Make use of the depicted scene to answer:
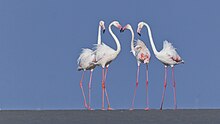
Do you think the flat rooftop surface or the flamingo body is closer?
the flat rooftop surface

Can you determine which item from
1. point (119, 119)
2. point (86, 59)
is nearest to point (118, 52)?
point (86, 59)

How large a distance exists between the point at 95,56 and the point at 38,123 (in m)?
5.64

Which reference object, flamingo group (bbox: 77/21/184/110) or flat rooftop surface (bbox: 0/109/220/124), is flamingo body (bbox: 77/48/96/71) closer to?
flamingo group (bbox: 77/21/184/110)

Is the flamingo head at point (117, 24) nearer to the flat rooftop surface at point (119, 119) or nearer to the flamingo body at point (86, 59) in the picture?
the flamingo body at point (86, 59)

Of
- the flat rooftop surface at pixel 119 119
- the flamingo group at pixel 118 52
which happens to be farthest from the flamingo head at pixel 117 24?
the flat rooftop surface at pixel 119 119

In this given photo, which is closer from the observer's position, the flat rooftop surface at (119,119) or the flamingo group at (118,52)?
the flat rooftop surface at (119,119)

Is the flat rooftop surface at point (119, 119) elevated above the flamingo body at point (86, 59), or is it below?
below

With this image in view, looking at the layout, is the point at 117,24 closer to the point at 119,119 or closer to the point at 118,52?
the point at 118,52

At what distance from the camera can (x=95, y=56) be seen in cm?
1839

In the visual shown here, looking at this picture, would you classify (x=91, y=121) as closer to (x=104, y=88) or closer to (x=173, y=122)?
(x=173, y=122)

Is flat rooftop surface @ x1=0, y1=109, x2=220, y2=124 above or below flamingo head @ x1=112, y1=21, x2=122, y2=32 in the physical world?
below

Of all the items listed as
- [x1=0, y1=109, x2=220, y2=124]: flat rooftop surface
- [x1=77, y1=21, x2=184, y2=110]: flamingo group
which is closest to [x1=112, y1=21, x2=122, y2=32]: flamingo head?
[x1=77, y1=21, x2=184, y2=110]: flamingo group

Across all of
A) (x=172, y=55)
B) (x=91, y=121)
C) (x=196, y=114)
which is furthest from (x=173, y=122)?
(x=172, y=55)

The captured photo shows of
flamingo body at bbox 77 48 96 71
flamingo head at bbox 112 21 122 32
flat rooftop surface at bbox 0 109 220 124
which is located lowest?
flat rooftop surface at bbox 0 109 220 124
